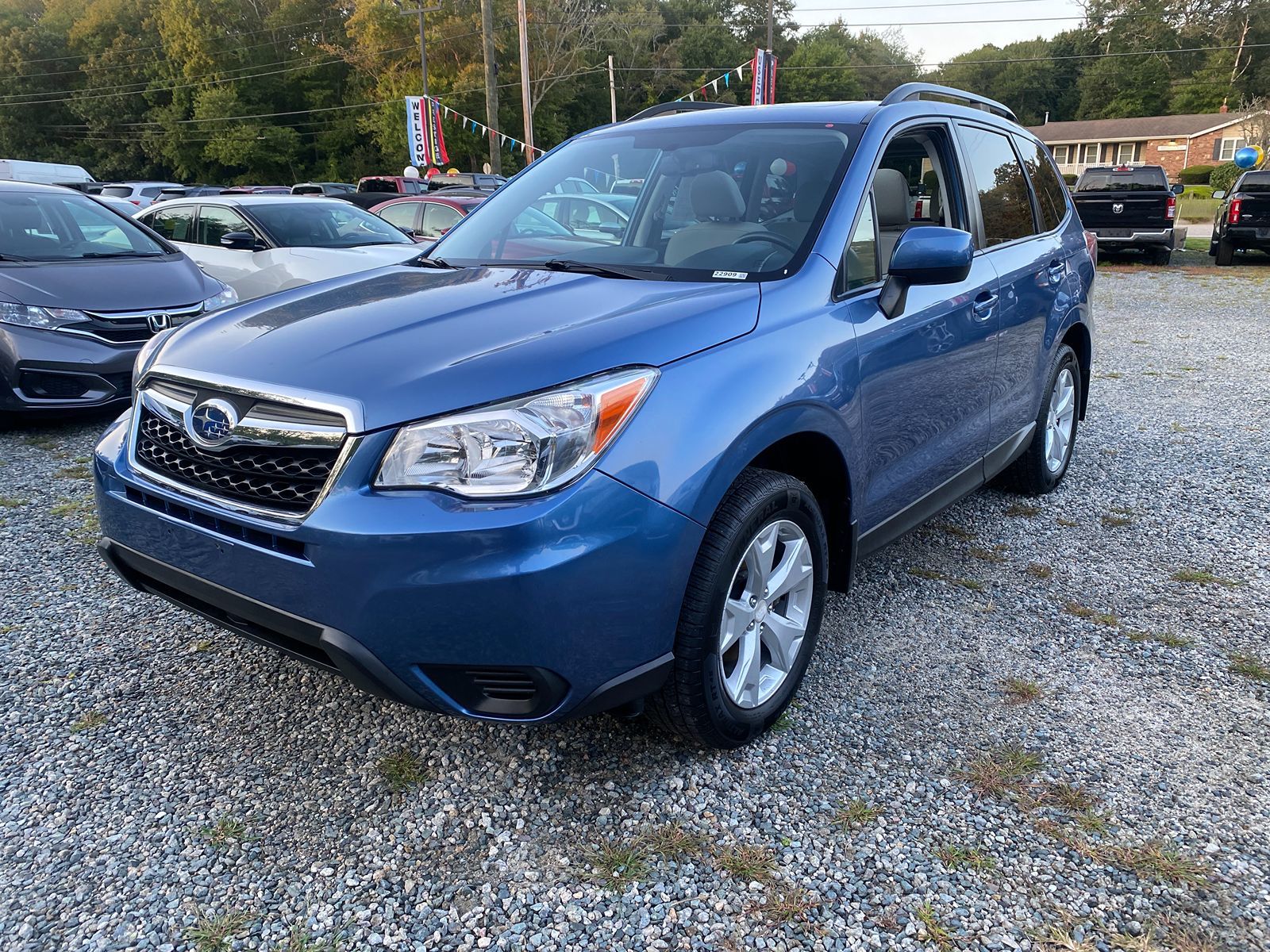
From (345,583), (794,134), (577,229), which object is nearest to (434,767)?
(345,583)

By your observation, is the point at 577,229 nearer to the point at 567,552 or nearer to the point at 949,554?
the point at 567,552

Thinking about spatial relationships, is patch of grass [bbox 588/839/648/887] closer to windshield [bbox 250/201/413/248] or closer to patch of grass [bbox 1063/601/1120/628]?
patch of grass [bbox 1063/601/1120/628]

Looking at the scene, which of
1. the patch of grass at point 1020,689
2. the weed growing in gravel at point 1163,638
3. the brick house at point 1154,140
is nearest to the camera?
the patch of grass at point 1020,689

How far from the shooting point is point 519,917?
207 centimetres

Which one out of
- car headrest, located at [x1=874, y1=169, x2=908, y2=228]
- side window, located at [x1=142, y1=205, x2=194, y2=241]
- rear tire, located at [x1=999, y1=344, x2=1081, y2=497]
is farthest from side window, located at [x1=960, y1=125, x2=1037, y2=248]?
side window, located at [x1=142, y1=205, x2=194, y2=241]

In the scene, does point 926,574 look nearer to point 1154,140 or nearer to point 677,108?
point 677,108

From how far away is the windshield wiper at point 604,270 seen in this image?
283cm

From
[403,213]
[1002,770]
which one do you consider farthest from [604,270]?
[403,213]

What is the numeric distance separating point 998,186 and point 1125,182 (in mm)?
15330

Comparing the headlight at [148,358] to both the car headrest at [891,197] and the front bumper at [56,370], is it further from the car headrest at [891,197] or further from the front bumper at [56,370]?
the front bumper at [56,370]

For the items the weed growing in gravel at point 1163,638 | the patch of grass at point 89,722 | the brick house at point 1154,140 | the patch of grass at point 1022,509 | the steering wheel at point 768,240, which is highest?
the brick house at point 1154,140

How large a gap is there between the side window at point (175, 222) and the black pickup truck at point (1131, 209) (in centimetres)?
1415

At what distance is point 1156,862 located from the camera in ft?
7.28

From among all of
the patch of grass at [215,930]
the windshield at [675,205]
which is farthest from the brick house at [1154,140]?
the patch of grass at [215,930]
